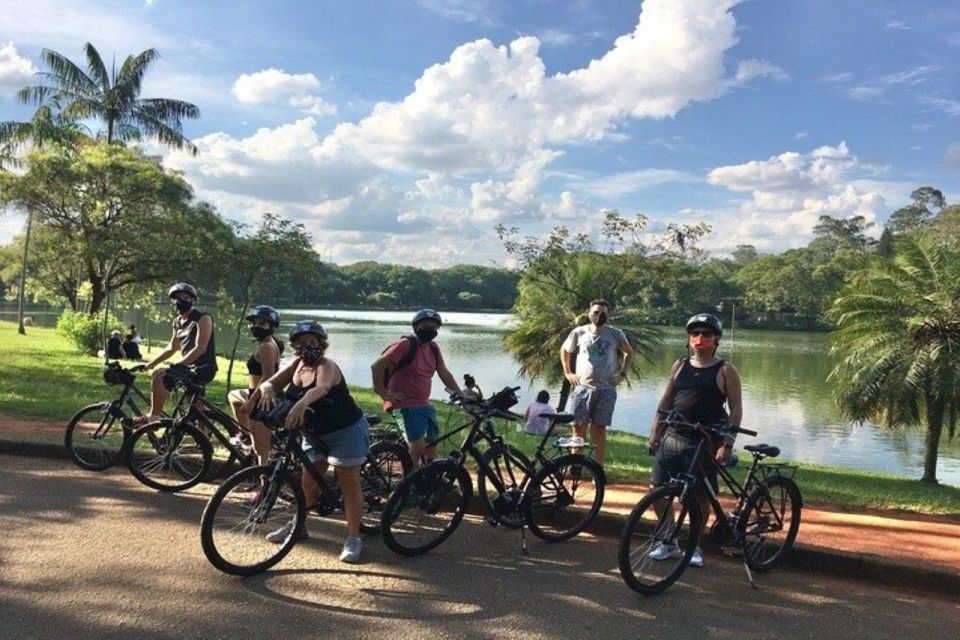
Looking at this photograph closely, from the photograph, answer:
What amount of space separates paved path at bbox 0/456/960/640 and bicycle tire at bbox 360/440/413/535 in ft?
0.72

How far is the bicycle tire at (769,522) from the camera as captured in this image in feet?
16.3

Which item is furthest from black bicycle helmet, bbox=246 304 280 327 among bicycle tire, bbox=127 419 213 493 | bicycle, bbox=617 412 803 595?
bicycle, bbox=617 412 803 595

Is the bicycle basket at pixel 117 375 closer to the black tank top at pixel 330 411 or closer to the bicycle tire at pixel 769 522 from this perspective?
the black tank top at pixel 330 411

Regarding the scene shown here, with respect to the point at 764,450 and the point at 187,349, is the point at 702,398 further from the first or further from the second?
the point at 187,349

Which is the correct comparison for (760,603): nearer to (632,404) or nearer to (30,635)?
(30,635)

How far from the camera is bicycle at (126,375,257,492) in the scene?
6.18 meters

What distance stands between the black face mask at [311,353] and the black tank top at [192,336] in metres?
2.26

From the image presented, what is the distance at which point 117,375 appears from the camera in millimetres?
6652

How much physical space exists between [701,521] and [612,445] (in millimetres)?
8544

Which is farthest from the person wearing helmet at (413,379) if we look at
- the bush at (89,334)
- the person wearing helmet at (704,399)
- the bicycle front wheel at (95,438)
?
the bush at (89,334)

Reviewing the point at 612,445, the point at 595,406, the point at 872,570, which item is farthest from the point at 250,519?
the point at 612,445

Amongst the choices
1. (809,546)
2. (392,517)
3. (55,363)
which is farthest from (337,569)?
(55,363)

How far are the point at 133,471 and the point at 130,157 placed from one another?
68.4 ft

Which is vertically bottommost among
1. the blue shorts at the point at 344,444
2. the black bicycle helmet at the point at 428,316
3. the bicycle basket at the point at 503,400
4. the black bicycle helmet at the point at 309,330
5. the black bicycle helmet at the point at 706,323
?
the blue shorts at the point at 344,444
